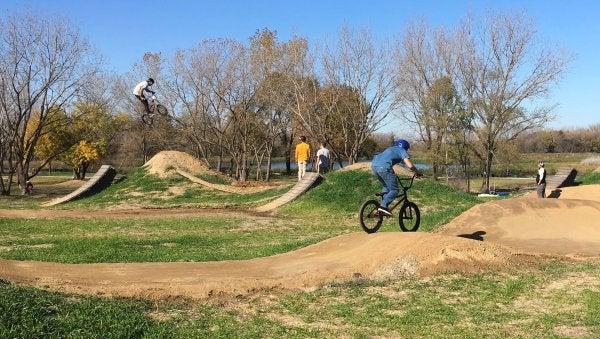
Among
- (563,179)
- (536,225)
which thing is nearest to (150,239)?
(536,225)

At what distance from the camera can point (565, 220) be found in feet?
44.7

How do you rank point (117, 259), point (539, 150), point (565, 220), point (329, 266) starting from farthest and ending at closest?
point (539, 150)
point (565, 220)
point (117, 259)
point (329, 266)

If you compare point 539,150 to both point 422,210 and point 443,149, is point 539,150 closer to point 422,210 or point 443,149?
point 443,149

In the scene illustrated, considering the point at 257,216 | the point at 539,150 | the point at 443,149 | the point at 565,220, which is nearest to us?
the point at 565,220

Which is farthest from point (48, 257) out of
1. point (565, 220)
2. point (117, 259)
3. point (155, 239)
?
point (565, 220)

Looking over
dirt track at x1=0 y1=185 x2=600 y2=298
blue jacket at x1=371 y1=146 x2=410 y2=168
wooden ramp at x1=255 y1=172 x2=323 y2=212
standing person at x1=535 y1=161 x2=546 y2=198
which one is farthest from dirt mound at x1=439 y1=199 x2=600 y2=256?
wooden ramp at x1=255 y1=172 x2=323 y2=212

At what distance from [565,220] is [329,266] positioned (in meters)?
7.25

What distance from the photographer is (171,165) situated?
3138cm

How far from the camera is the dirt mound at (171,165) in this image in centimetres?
3069

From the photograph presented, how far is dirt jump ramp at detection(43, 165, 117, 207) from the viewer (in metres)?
27.0

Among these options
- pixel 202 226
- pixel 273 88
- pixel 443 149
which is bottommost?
pixel 202 226

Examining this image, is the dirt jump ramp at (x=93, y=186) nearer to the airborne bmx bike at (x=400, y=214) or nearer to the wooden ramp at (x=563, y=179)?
the airborne bmx bike at (x=400, y=214)

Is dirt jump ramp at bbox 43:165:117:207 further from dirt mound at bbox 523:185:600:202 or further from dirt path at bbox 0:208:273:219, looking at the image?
dirt mound at bbox 523:185:600:202

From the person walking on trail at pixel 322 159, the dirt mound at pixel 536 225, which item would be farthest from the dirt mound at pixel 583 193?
the person walking on trail at pixel 322 159
